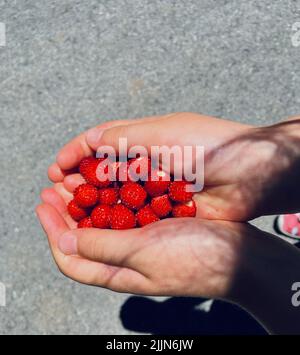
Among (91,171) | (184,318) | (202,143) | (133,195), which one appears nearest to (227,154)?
(202,143)

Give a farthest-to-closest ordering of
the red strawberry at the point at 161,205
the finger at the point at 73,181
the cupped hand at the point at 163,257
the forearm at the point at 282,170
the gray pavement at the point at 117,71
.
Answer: the gray pavement at the point at 117,71
the finger at the point at 73,181
the red strawberry at the point at 161,205
the forearm at the point at 282,170
the cupped hand at the point at 163,257

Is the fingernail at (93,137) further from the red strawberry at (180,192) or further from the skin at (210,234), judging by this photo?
the red strawberry at (180,192)

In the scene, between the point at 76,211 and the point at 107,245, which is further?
the point at 76,211

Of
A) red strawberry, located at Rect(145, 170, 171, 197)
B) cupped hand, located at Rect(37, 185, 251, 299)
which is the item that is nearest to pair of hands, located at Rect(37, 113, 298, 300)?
cupped hand, located at Rect(37, 185, 251, 299)

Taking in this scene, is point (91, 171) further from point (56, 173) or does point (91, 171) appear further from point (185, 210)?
point (185, 210)

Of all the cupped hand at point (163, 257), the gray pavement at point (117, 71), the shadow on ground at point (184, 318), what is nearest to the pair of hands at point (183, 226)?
the cupped hand at point (163, 257)
